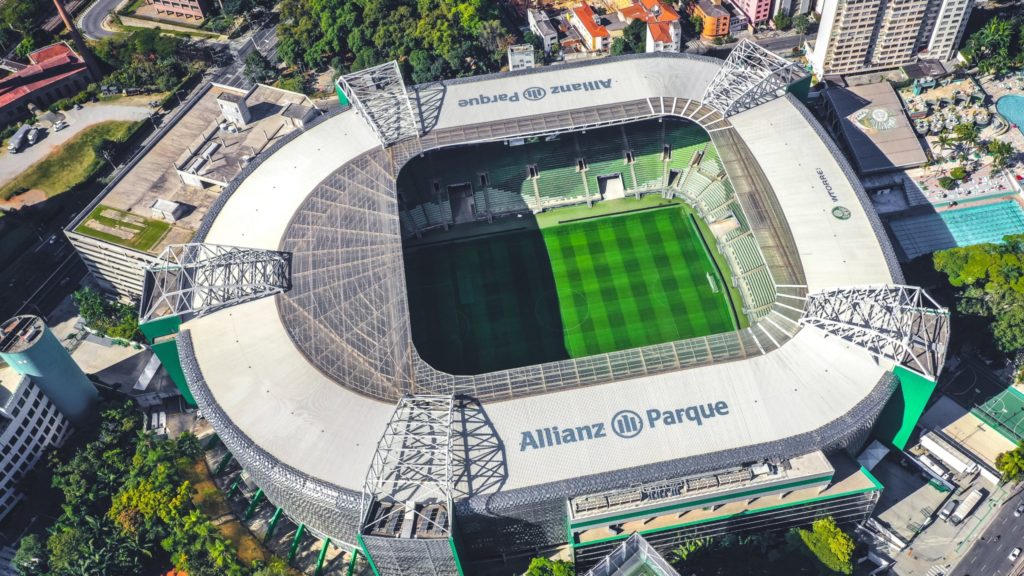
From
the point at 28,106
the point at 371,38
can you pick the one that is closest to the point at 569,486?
the point at 371,38

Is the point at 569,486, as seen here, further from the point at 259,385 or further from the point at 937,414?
the point at 937,414

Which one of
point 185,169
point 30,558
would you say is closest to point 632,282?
point 185,169

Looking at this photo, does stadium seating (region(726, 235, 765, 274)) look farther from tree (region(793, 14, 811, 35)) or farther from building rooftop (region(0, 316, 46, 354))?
building rooftop (region(0, 316, 46, 354))

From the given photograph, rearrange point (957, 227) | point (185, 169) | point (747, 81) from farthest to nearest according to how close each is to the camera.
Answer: point (185, 169) → point (747, 81) → point (957, 227)

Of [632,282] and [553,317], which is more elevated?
[632,282]

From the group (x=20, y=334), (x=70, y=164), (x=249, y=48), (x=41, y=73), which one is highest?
(x=41, y=73)

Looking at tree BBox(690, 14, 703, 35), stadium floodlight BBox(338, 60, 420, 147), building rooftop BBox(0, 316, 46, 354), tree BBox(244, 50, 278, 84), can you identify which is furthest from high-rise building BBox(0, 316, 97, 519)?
tree BBox(690, 14, 703, 35)

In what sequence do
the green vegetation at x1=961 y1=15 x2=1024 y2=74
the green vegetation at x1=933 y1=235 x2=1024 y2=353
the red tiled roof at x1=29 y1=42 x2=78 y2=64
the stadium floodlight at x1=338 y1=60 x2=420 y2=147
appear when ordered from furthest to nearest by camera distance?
the red tiled roof at x1=29 y1=42 x2=78 y2=64, the green vegetation at x1=961 y1=15 x2=1024 y2=74, the stadium floodlight at x1=338 y1=60 x2=420 y2=147, the green vegetation at x1=933 y1=235 x2=1024 y2=353

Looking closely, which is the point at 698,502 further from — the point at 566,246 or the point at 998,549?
the point at 566,246

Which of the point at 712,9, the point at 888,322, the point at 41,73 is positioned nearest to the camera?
the point at 888,322
